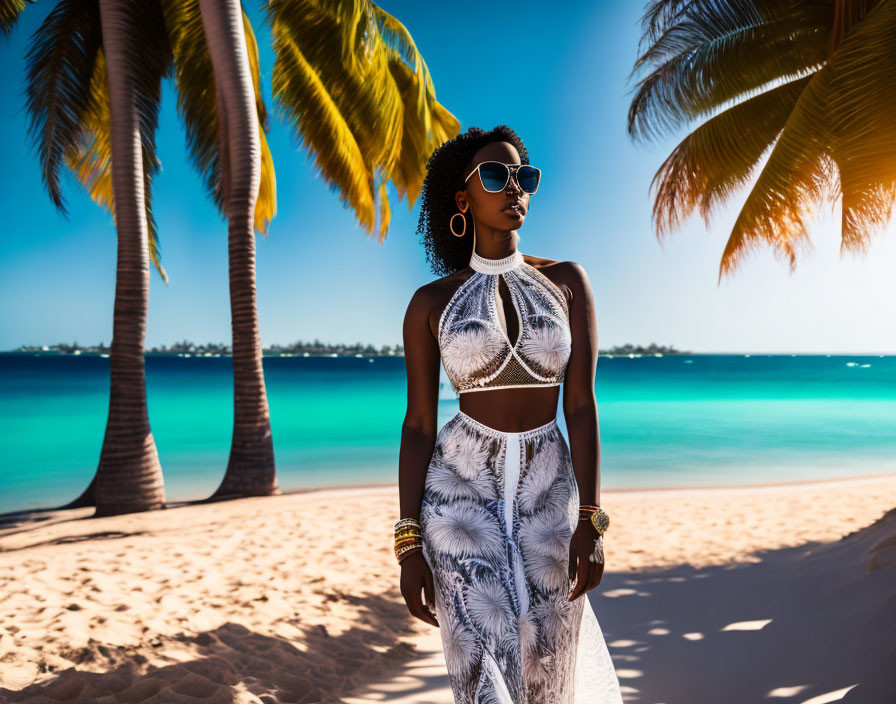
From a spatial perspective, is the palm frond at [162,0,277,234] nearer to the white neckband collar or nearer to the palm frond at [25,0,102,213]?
the palm frond at [25,0,102,213]

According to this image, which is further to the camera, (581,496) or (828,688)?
(828,688)

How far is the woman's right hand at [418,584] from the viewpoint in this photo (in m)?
2.18

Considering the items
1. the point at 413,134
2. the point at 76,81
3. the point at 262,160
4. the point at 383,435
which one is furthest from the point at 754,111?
the point at 383,435

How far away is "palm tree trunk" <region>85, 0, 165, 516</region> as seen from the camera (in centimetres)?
916

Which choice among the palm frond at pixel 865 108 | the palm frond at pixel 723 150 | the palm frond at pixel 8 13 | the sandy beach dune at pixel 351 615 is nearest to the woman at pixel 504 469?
the sandy beach dune at pixel 351 615

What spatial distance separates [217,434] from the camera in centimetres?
2984

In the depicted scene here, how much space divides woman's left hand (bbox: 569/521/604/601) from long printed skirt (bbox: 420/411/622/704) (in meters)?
0.04

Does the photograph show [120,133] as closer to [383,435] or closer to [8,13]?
[8,13]

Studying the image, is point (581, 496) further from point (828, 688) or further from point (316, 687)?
point (316, 687)

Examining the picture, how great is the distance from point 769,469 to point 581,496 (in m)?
18.4

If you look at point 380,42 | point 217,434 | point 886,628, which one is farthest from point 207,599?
point 217,434

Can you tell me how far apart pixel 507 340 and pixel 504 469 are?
420mm

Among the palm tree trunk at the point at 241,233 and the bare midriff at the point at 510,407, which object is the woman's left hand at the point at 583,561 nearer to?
the bare midriff at the point at 510,407

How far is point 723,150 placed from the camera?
9.15m
